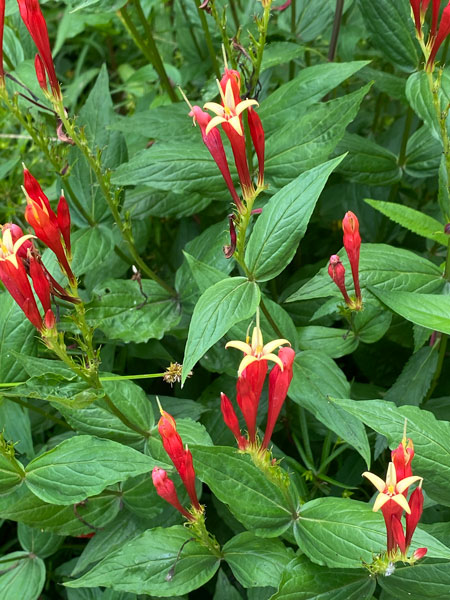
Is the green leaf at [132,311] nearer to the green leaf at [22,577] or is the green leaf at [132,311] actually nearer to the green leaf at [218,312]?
the green leaf at [218,312]

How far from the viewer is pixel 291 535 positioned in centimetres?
128

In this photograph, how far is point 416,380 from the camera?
1.53 metres

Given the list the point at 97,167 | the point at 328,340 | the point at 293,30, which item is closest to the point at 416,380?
the point at 328,340

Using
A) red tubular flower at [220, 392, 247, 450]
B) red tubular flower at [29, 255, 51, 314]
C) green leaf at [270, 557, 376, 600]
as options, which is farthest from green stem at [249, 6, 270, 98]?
green leaf at [270, 557, 376, 600]

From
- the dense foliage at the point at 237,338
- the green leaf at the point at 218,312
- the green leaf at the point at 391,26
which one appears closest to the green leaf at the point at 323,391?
the dense foliage at the point at 237,338

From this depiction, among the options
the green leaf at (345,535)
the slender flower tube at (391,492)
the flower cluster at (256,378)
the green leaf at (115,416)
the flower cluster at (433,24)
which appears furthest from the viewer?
the green leaf at (115,416)

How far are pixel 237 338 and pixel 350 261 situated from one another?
34 centimetres

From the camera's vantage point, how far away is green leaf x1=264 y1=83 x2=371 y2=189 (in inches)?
61.5

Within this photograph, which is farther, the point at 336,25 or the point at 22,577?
the point at 336,25

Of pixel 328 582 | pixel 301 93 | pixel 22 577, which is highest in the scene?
pixel 301 93

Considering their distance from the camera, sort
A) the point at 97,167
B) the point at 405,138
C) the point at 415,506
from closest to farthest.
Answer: the point at 415,506, the point at 97,167, the point at 405,138

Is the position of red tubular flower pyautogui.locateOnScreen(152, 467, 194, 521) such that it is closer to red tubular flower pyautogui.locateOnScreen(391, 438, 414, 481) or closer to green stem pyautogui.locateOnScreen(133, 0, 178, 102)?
red tubular flower pyautogui.locateOnScreen(391, 438, 414, 481)

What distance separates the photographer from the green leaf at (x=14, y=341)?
1.52m

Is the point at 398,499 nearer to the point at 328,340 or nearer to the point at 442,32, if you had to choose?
the point at 328,340
